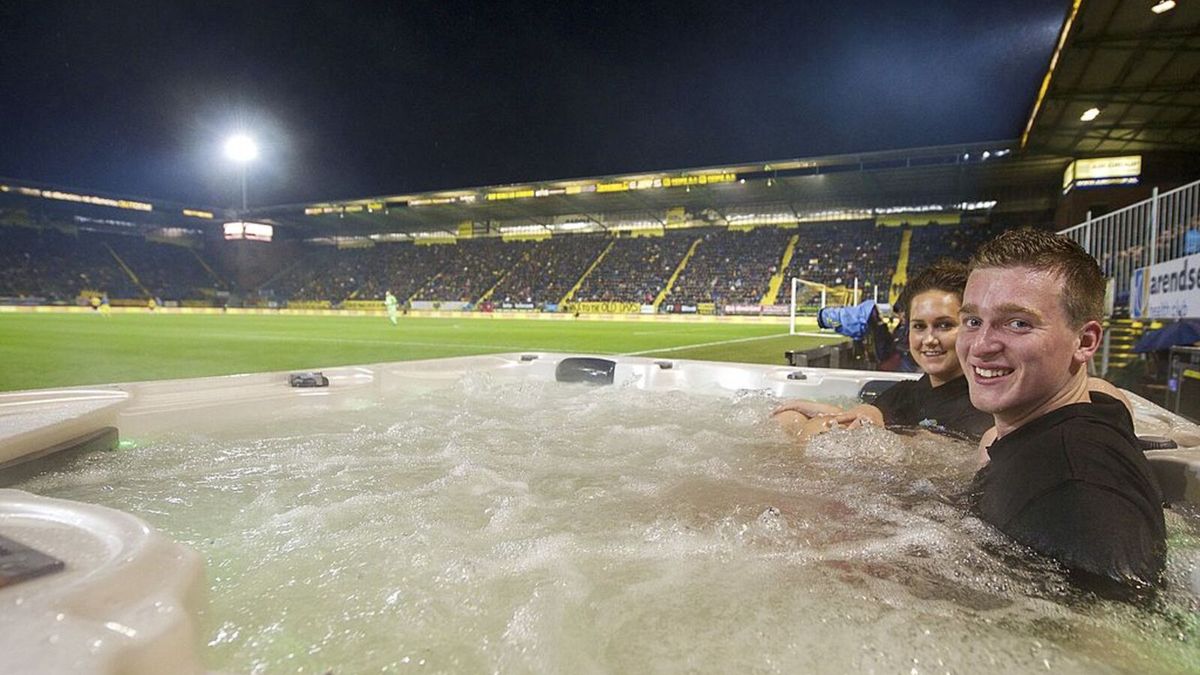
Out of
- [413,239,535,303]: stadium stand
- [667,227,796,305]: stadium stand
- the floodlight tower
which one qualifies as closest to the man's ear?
[667,227,796,305]: stadium stand

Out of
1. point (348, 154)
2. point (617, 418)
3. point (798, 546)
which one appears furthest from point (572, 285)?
point (798, 546)

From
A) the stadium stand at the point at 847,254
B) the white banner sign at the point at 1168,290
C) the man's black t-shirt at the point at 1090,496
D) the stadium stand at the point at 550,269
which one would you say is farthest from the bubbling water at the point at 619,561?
the stadium stand at the point at 550,269

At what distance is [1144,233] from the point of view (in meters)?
6.85

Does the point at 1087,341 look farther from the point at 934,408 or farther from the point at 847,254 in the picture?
the point at 847,254

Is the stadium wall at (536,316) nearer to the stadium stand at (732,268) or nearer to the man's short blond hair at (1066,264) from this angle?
the stadium stand at (732,268)

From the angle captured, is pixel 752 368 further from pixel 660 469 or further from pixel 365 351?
pixel 365 351

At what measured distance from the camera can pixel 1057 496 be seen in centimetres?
129

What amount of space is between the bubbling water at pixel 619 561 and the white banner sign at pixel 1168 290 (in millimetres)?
4071

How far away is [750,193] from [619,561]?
2866 centimetres

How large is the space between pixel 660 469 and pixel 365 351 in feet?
25.4

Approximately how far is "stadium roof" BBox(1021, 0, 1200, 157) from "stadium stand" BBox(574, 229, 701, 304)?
1704 cm

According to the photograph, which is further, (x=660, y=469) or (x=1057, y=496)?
(x=660, y=469)

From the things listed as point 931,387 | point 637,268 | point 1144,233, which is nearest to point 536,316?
point 637,268

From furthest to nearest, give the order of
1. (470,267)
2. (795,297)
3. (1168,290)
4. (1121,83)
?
(470,267)
(795,297)
(1121,83)
(1168,290)
